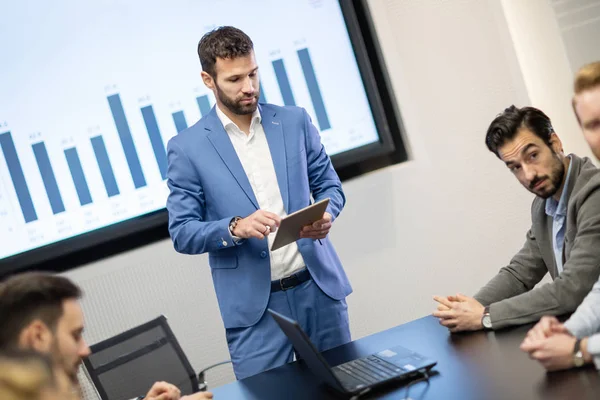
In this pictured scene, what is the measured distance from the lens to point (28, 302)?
160 cm

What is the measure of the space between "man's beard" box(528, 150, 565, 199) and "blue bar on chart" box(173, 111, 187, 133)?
6.87 feet

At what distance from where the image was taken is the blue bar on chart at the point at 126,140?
409 cm

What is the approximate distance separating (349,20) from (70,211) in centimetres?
→ 171

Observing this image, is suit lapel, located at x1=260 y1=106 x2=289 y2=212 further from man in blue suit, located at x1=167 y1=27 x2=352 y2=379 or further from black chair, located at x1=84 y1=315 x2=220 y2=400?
black chair, located at x1=84 y1=315 x2=220 y2=400

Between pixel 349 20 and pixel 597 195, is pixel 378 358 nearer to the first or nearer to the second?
pixel 597 195

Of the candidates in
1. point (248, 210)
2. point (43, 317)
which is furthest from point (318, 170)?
point (43, 317)

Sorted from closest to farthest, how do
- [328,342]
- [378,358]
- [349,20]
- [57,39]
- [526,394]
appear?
[526,394]
[378,358]
[328,342]
[57,39]
[349,20]

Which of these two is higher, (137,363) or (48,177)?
(48,177)

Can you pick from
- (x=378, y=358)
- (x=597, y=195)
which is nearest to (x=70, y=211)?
(x=378, y=358)

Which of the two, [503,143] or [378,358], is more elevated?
[503,143]

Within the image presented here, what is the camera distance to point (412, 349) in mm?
2344

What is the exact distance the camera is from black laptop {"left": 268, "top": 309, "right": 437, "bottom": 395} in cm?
206

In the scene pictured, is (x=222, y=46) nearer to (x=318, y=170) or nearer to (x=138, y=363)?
(x=318, y=170)

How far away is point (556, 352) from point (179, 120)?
106 inches
